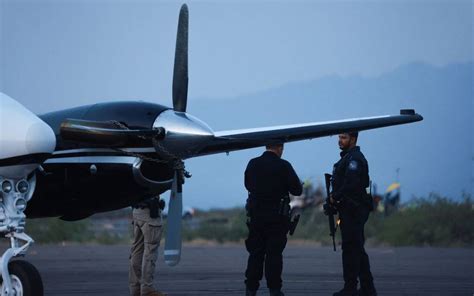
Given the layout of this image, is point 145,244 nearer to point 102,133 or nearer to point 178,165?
point 178,165

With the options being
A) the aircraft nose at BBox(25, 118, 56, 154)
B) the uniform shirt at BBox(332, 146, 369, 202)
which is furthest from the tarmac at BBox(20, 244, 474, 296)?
the aircraft nose at BBox(25, 118, 56, 154)

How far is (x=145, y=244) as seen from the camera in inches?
525

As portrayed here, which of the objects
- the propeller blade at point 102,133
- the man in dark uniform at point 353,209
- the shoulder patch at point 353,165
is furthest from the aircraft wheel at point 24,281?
the shoulder patch at point 353,165

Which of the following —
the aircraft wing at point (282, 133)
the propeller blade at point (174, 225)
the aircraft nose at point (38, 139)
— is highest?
the aircraft wing at point (282, 133)

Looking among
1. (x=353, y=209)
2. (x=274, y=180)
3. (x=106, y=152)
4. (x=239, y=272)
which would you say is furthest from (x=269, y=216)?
(x=239, y=272)

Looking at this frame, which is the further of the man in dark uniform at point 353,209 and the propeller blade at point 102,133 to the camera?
the man in dark uniform at point 353,209

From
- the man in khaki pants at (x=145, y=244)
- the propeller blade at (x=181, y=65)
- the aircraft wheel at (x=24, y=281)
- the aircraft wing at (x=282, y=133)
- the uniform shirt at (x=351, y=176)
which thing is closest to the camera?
the aircraft wheel at (x=24, y=281)

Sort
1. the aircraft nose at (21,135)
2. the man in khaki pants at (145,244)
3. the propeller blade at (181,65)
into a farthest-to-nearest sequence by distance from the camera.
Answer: the propeller blade at (181,65) < the man in khaki pants at (145,244) < the aircraft nose at (21,135)

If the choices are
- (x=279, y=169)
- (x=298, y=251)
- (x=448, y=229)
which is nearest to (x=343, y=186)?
(x=279, y=169)

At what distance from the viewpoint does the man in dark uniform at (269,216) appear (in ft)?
43.4

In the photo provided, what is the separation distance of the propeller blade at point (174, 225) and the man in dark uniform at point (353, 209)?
2130mm

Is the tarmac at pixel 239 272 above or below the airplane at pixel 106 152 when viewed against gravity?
below

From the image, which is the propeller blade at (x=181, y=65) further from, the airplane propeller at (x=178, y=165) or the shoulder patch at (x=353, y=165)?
the shoulder patch at (x=353, y=165)

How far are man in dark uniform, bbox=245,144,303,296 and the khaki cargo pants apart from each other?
1.26m
